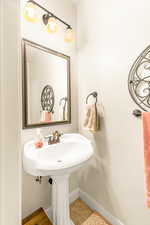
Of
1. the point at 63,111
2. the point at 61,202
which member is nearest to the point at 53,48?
the point at 63,111

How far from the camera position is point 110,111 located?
120cm

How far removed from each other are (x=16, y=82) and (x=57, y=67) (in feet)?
3.25

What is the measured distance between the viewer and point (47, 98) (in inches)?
49.4

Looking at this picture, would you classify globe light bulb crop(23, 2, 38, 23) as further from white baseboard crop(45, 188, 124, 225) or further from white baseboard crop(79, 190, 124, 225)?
white baseboard crop(79, 190, 124, 225)

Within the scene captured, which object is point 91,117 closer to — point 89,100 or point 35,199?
point 89,100

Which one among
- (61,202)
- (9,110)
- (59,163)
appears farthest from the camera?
A: (61,202)

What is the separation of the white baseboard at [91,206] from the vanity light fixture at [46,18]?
181cm

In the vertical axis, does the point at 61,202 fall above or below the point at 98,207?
above

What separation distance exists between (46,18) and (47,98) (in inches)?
30.7

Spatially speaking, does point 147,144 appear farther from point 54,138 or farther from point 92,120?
point 54,138

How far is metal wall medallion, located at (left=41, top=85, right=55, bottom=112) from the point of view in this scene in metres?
1.23

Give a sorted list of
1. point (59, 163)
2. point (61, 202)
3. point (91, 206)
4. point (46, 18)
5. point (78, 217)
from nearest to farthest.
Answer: point (59, 163), point (61, 202), point (46, 18), point (78, 217), point (91, 206)

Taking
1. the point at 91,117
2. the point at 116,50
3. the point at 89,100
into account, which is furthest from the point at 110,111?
the point at 116,50

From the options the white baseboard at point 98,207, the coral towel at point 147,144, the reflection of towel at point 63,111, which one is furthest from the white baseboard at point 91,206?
the reflection of towel at point 63,111
